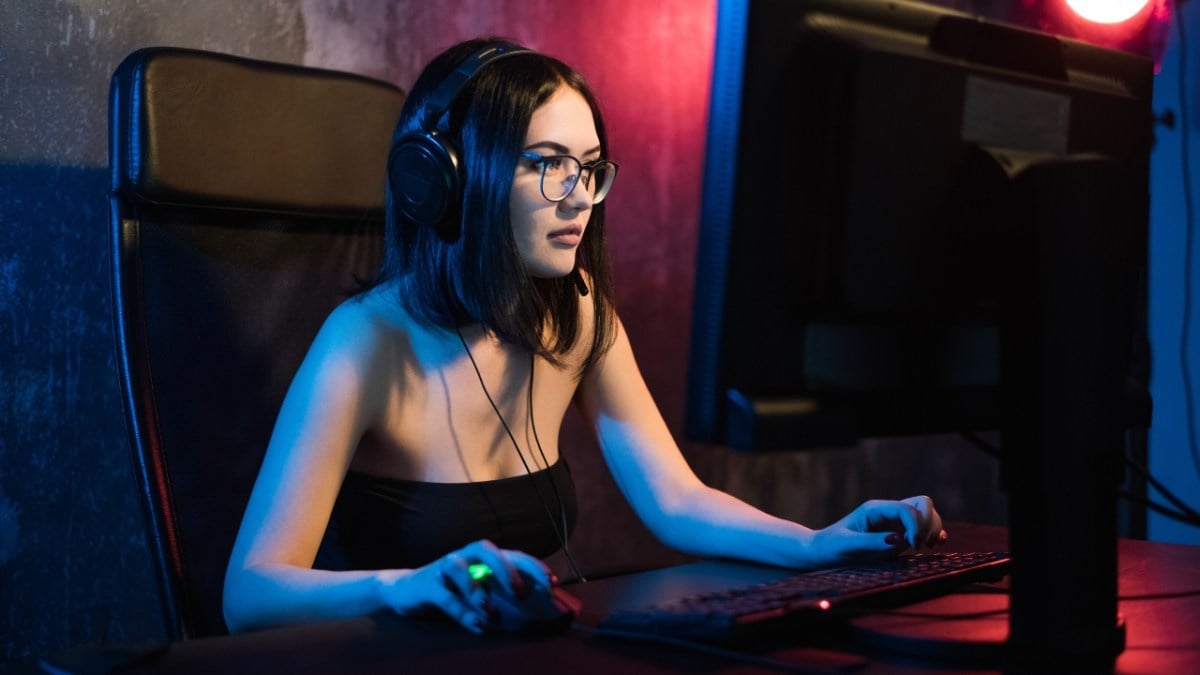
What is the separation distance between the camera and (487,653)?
29.1 inches

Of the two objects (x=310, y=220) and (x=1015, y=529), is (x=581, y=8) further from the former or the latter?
(x=1015, y=529)

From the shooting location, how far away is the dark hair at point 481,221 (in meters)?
1.20

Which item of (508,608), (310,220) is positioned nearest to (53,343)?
(310,220)

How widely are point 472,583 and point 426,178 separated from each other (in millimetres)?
501

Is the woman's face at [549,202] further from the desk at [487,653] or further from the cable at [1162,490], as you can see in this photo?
the cable at [1162,490]

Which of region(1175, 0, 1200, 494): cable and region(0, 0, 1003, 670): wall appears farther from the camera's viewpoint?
region(1175, 0, 1200, 494): cable

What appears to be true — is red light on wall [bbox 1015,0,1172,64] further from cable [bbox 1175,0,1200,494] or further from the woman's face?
the woman's face

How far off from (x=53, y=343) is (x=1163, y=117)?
2398 mm

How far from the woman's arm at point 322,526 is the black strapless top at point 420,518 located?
0.34 ft

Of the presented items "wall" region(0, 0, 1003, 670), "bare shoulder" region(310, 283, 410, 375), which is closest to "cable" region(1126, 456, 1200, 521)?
"bare shoulder" region(310, 283, 410, 375)

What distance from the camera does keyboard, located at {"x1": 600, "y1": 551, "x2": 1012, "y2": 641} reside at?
Answer: 756 mm

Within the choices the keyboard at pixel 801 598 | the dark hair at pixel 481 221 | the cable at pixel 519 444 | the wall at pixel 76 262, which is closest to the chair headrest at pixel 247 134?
the dark hair at pixel 481 221

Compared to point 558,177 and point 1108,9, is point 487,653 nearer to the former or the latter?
point 558,177

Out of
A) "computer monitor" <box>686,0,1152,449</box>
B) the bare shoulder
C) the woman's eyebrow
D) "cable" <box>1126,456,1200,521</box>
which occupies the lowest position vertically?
"cable" <box>1126,456,1200,521</box>
